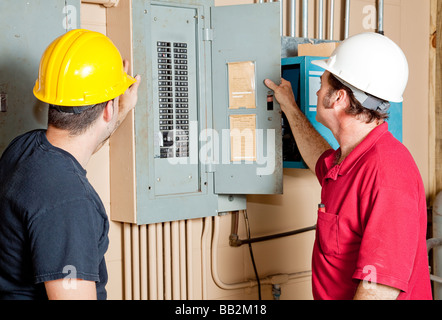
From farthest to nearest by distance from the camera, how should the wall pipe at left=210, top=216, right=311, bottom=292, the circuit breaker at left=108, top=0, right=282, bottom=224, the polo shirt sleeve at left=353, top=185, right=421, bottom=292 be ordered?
the wall pipe at left=210, top=216, right=311, bottom=292 → the circuit breaker at left=108, top=0, right=282, bottom=224 → the polo shirt sleeve at left=353, top=185, right=421, bottom=292

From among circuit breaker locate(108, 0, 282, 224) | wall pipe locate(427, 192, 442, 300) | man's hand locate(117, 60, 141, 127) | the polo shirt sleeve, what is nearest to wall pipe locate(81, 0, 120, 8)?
circuit breaker locate(108, 0, 282, 224)

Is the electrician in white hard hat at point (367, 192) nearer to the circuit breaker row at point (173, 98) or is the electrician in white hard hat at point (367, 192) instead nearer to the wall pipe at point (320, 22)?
the circuit breaker row at point (173, 98)

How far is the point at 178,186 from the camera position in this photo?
193 cm

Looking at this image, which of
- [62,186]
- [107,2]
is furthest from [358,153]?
[107,2]

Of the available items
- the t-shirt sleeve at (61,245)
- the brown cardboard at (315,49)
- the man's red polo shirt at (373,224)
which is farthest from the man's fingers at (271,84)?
the t-shirt sleeve at (61,245)

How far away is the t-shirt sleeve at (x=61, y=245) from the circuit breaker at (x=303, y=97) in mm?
1096

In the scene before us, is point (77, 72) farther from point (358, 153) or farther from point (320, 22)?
point (320, 22)

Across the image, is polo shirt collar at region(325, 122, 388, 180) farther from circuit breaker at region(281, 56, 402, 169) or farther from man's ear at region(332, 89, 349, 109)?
circuit breaker at region(281, 56, 402, 169)

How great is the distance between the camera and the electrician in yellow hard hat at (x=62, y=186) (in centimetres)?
109

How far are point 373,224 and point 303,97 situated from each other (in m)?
0.67

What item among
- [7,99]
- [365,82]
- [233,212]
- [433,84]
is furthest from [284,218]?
[7,99]

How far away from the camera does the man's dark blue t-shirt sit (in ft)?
3.57

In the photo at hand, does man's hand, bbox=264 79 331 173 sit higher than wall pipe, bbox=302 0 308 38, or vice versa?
wall pipe, bbox=302 0 308 38

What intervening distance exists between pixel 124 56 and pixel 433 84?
1750 millimetres
